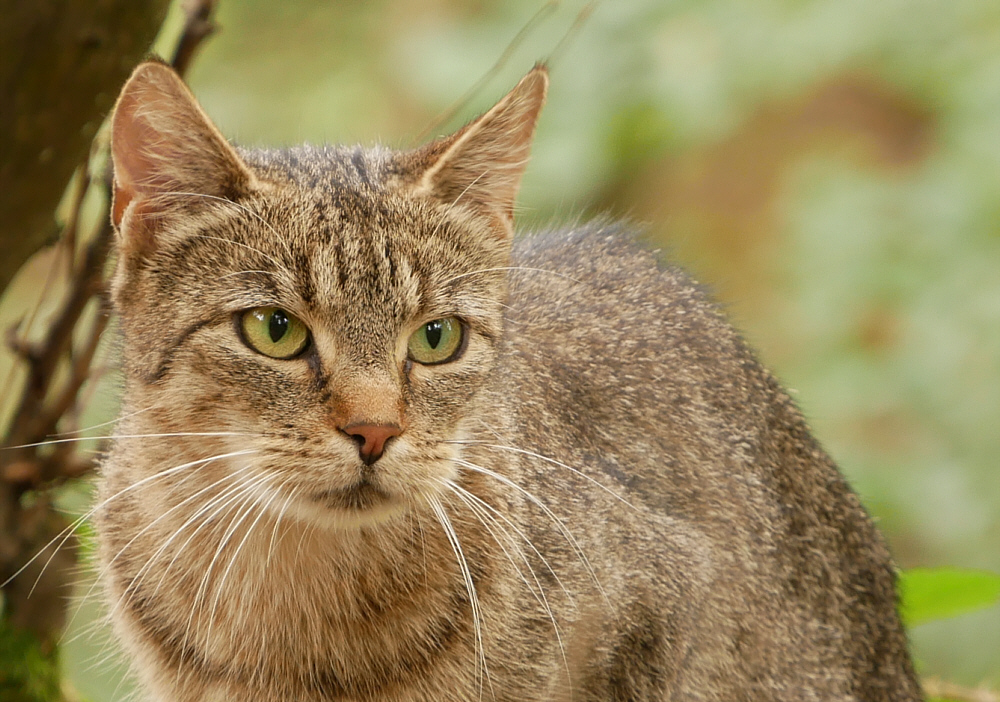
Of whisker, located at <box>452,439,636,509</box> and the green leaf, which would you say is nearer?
whisker, located at <box>452,439,636,509</box>

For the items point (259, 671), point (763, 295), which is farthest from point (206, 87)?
point (259, 671)

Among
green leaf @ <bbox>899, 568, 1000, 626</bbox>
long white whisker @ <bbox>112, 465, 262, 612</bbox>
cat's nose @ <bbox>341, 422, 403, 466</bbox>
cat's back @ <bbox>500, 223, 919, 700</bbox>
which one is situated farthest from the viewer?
green leaf @ <bbox>899, 568, 1000, 626</bbox>

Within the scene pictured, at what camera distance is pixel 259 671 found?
2695 millimetres

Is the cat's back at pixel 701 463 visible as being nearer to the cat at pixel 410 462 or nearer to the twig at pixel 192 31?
the cat at pixel 410 462

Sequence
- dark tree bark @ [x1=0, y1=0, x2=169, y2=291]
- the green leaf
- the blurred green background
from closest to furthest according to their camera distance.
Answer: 1. dark tree bark @ [x1=0, y1=0, x2=169, y2=291]
2. the green leaf
3. the blurred green background

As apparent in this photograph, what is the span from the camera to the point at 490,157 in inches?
109

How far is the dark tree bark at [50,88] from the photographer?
2846 millimetres

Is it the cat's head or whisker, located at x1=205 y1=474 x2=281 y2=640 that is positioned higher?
the cat's head

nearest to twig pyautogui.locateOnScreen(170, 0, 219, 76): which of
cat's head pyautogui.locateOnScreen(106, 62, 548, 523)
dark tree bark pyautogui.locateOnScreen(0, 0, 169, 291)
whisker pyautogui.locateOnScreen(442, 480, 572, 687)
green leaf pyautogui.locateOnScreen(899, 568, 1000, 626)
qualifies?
dark tree bark pyautogui.locateOnScreen(0, 0, 169, 291)

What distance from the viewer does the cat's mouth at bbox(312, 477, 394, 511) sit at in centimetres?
242

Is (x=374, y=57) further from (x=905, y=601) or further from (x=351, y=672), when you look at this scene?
(x=351, y=672)

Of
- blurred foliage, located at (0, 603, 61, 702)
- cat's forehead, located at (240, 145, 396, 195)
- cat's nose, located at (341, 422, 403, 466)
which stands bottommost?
blurred foliage, located at (0, 603, 61, 702)

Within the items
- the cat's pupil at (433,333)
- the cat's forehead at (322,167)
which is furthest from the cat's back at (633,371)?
the cat's forehead at (322,167)

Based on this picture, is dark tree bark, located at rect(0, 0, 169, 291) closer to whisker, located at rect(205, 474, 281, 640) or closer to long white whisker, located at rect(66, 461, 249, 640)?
long white whisker, located at rect(66, 461, 249, 640)
